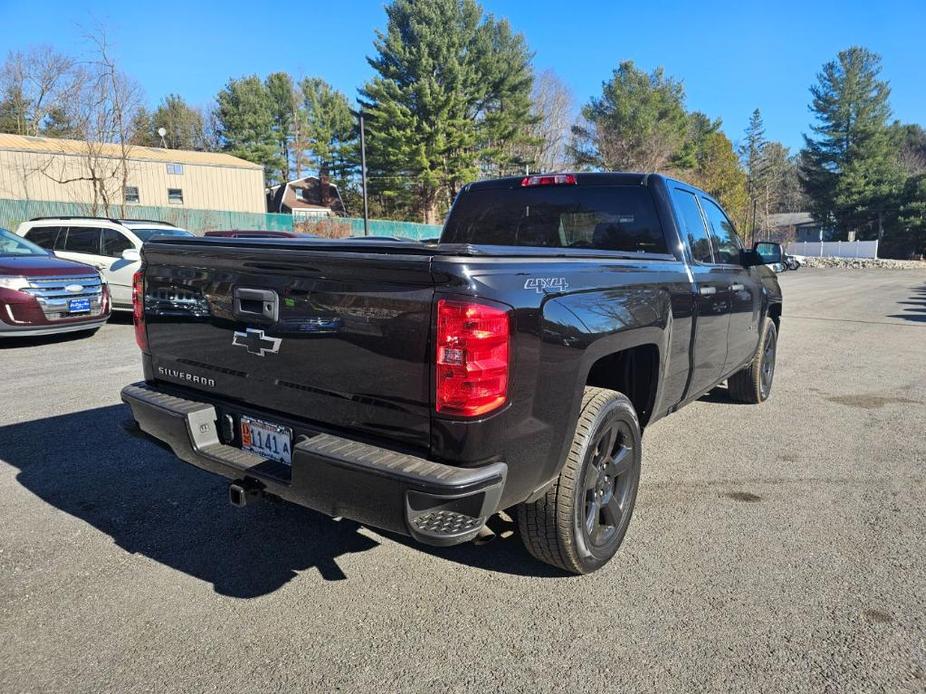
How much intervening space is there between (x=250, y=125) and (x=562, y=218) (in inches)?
2166

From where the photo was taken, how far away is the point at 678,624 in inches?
102

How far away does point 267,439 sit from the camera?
2744 mm

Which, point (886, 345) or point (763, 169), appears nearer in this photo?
point (886, 345)

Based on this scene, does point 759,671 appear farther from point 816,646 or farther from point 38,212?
point 38,212

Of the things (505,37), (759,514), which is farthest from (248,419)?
(505,37)

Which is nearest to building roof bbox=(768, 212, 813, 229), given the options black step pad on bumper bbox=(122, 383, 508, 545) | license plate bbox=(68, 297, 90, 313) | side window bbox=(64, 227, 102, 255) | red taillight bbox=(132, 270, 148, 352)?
side window bbox=(64, 227, 102, 255)

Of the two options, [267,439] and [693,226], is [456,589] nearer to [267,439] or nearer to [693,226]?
[267,439]

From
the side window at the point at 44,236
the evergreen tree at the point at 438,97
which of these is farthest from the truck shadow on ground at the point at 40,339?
the evergreen tree at the point at 438,97

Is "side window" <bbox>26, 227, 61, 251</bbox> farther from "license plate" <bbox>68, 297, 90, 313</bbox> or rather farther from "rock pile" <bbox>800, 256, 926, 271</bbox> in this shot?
"rock pile" <bbox>800, 256, 926, 271</bbox>

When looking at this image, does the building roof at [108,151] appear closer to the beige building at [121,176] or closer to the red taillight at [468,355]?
the beige building at [121,176]

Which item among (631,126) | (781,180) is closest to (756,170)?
(781,180)

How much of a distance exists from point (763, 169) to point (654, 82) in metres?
36.0

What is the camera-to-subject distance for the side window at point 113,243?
10.8 metres

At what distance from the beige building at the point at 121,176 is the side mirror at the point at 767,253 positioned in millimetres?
26919
